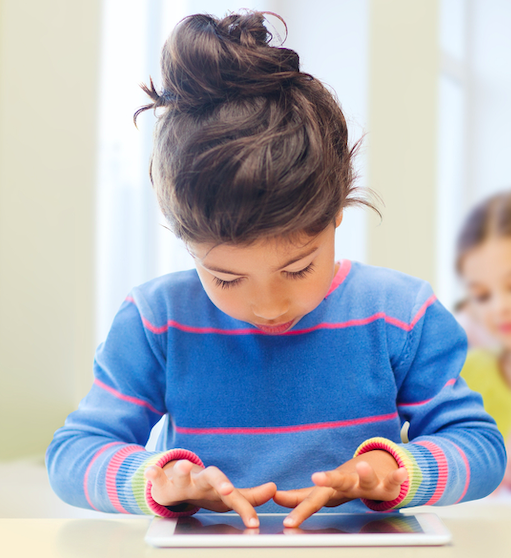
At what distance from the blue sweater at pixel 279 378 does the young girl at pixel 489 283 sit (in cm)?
77

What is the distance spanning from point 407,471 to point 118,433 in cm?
31

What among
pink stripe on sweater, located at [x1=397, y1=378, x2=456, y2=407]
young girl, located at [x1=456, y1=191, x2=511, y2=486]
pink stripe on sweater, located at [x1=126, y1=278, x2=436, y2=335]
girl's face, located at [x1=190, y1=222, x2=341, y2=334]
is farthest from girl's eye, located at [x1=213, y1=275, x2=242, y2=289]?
young girl, located at [x1=456, y1=191, x2=511, y2=486]

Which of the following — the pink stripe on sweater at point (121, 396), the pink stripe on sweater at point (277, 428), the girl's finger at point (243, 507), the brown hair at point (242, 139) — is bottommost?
the pink stripe on sweater at point (277, 428)

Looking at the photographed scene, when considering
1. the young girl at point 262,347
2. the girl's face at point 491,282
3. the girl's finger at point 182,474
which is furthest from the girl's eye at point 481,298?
the girl's finger at point 182,474

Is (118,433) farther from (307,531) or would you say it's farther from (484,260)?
(484,260)

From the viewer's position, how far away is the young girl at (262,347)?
517mm

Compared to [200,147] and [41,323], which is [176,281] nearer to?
[200,147]

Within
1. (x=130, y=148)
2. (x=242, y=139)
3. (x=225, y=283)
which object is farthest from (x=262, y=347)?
(x=130, y=148)

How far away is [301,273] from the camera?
1.85ft

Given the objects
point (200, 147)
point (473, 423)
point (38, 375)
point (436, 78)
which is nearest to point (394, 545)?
point (473, 423)

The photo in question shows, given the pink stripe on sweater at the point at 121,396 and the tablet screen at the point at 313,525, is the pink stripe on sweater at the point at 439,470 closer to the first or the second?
the tablet screen at the point at 313,525

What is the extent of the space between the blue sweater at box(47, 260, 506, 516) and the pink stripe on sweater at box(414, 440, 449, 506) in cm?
8

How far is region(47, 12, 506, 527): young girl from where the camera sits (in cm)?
52

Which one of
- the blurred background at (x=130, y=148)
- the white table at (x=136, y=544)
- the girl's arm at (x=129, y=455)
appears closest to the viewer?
the white table at (x=136, y=544)
